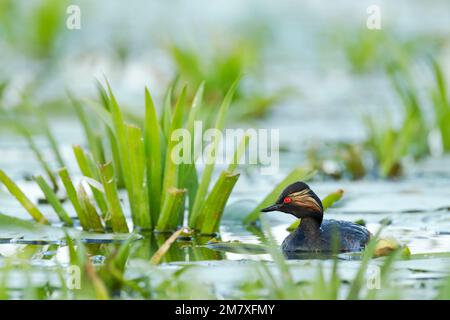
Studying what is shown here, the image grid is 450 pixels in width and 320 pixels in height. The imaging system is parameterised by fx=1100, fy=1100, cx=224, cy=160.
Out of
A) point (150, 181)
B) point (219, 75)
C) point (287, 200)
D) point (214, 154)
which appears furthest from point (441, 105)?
point (287, 200)

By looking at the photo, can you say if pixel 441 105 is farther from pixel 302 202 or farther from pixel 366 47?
pixel 366 47

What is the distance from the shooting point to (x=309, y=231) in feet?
16.9

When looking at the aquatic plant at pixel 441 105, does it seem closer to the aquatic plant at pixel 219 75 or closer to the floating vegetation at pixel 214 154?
the floating vegetation at pixel 214 154

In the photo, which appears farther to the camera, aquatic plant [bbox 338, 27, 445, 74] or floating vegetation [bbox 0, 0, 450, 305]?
aquatic plant [bbox 338, 27, 445, 74]

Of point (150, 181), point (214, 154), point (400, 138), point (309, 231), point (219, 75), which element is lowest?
point (309, 231)

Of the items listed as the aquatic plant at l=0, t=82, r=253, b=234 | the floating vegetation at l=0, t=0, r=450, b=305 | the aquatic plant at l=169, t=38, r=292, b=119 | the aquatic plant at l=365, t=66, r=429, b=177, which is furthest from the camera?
the aquatic plant at l=169, t=38, r=292, b=119

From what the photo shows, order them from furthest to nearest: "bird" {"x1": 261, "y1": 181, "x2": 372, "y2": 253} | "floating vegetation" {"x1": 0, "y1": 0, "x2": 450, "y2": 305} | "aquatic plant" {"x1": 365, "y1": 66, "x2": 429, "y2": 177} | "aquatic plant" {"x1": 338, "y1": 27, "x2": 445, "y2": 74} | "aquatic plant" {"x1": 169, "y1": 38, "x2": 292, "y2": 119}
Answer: "aquatic plant" {"x1": 338, "y1": 27, "x2": 445, "y2": 74} < "aquatic plant" {"x1": 169, "y1": 38, "x2": 292, "y2": 119} < "aquatic plant" {"x1": 365, "y1": 66, "x2": 429, "y2": 177} < "bird" {"x1": 261, "y1": 181, "x2": 372, "y2": 253} < "floating vegetation" {"x1": 0, "y1": 0, "x2": 450, "y2": 305}

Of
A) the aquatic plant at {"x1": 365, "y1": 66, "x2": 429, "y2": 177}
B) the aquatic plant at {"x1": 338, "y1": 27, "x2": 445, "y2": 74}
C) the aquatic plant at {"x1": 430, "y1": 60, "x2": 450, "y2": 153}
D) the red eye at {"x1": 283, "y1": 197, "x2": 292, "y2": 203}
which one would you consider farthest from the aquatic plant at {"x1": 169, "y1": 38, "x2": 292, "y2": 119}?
the red eye at {"x1": 283, "y1": 197, "x2": 292, "y2": 203}

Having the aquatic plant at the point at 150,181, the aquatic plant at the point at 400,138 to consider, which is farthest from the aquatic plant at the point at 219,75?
the aquatic plant at the point at 150,181

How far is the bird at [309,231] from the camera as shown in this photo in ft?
16.8

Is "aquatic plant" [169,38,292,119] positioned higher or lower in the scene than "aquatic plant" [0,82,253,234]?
higher

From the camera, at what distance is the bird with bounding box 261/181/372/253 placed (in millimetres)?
5129

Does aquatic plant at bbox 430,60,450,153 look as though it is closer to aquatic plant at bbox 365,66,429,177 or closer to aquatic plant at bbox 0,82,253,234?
aquatic plant at bbox 365,66,429,177

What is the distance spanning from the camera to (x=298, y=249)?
5117 millimetres
